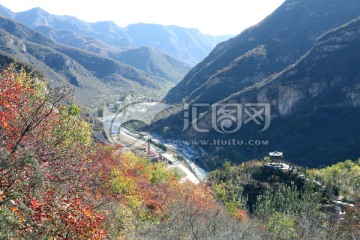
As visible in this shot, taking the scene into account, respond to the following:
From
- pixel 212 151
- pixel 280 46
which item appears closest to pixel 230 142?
pixel 212 151

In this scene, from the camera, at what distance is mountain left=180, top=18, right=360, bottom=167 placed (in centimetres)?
10106

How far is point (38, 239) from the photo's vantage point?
928 centimetres

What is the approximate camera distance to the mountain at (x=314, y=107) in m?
101

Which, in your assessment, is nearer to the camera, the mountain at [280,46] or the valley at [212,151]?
the valley at [212,151]

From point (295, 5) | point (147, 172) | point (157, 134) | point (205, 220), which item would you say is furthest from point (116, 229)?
point (295, 5)

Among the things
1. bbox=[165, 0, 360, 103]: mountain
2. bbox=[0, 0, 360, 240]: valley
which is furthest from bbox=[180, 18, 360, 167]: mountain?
bbox=[165, 0, 360, 103]: mountain

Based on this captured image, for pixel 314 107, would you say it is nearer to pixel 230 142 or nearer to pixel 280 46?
pixel 230 142

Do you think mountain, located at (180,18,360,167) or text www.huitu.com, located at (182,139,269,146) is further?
text www.huitu.com, located at (182,139,269,146)

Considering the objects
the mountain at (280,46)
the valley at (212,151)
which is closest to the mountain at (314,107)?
the valley at (212,151)

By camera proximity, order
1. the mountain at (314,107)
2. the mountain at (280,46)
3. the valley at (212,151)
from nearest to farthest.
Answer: the valley at (212,151)
the mountain at (314,107)
the mountain at (280,46)

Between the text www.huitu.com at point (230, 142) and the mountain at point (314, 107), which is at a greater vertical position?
the mountain at point (314, 107)

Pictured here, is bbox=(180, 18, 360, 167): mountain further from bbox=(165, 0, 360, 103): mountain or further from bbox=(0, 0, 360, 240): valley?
bbox=(165, 0, 360, 103): mountain

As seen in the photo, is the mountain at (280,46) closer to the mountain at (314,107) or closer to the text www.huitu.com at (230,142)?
the mountain at (314,107)

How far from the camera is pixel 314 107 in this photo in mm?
120375
